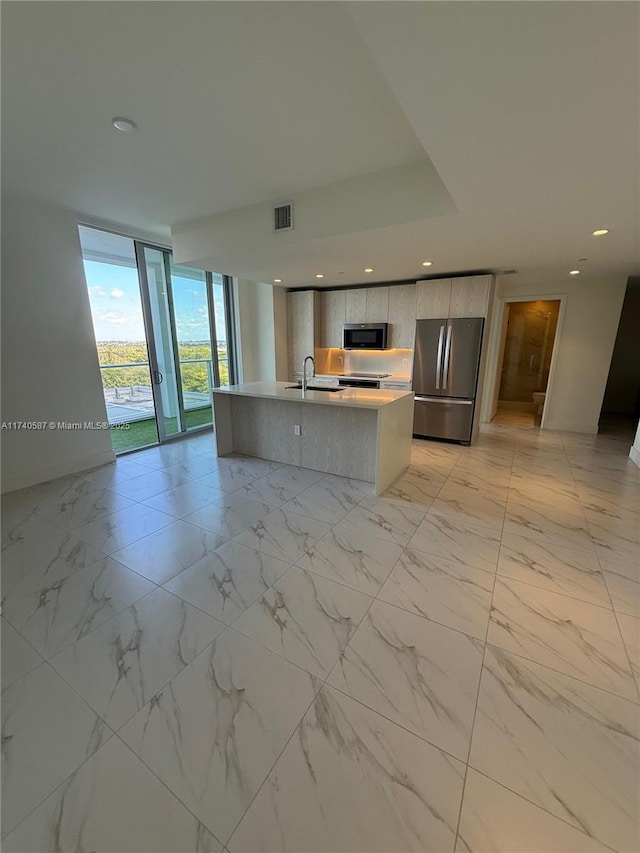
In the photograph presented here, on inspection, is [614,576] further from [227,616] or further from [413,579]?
[227,616]

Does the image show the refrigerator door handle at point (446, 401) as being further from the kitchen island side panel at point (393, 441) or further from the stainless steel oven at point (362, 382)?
the kitchen island side panel at point (393, 441)

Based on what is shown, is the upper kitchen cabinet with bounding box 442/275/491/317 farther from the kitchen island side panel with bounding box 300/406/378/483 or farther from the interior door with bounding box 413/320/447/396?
the kitchen island side panel with bounding box 300/406/378/483

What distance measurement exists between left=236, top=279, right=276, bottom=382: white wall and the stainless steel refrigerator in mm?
2637

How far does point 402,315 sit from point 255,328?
8.76 ft

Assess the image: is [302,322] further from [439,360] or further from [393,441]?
[393,441]

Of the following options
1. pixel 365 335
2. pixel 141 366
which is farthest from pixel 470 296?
pixel 141 366

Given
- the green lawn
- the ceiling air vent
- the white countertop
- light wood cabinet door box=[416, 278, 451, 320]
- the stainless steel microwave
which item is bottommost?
the green lawn

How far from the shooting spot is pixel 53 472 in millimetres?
3840

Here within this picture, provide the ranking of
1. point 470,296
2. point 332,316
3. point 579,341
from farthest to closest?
point 332,316 < point 579,341 < point 470,296

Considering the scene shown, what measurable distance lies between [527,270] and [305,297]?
3439 mm

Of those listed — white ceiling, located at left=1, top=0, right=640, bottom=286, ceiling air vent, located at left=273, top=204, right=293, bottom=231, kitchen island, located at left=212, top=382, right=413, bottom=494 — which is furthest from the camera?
kitchen island, located at left=212, top=382, right=413, bottom=494

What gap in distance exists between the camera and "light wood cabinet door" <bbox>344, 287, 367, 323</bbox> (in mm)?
5777

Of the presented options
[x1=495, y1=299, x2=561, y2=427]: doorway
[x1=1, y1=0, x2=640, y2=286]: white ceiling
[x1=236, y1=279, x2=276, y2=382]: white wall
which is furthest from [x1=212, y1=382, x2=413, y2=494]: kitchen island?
[x1=495, y1=299, x2=561, y2=427]: doorway

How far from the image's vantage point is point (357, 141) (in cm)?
231
